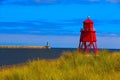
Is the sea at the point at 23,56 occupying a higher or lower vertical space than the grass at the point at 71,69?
higher

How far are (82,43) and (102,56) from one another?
10867mm

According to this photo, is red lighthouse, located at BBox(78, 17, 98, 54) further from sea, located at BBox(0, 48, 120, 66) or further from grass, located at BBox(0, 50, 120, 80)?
grass, located at BBox(0, 50, 120, 80)

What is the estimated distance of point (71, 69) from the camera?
56.9ft

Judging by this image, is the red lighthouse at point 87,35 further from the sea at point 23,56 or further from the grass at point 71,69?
the grass at point 71,69

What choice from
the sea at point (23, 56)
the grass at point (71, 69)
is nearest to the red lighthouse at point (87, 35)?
the sea at point (23, 56)

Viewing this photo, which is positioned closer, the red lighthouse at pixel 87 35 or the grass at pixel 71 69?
→ the grass at pixel 71 69

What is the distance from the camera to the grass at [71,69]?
13.8 metres

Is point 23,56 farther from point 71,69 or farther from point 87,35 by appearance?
point 71,69

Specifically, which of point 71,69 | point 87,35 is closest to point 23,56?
point 87,35

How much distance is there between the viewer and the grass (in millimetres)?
13797

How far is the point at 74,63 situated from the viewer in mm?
19781

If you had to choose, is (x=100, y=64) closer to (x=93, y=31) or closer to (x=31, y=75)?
(x=31, y=75)

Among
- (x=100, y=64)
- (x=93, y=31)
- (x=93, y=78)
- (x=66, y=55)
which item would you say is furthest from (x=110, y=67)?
(x=93, y=31)

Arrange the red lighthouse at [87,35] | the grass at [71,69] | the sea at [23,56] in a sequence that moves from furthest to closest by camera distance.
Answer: the sea at [23,56] → the red lighthouse at [87,35] → the grass at [71,69]
